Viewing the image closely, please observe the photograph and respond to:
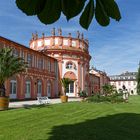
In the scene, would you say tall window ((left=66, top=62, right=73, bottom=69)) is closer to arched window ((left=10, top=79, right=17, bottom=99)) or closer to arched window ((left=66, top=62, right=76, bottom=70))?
arched window ((left=66, top=62, right=76, bottom=70))

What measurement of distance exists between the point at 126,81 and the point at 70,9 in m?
135

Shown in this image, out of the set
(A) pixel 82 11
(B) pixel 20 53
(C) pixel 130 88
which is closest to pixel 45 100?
(B) pixel 20 53

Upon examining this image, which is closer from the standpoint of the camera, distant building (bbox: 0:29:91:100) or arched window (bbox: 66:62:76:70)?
distant building (bbox: 0:29:91:100)

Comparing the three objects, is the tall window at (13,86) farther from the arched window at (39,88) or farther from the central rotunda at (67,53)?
the central rotunda at (67,53)

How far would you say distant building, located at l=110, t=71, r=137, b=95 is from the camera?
131125 millimetres

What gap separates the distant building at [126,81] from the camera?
13112 centimetres

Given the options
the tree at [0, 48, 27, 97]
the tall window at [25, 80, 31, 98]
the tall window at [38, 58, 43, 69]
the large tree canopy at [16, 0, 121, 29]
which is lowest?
the large tree canopy at [16, 0, 121, 29]

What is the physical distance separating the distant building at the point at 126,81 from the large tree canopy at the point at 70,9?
12989 centimetres

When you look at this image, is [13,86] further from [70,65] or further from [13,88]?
[70,65]

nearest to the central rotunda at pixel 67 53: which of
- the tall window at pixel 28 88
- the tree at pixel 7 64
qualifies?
the tall window at pixel 28 88

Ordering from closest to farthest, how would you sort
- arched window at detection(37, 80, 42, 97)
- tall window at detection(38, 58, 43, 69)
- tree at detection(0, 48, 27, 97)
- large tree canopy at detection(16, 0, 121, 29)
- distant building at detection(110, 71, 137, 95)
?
large tree canopy at detection(16, 0, 121, 29) → tree at detection(0, 48, 27, 97) → arched window at detection(37, 80, 42, 97) → tall window at detection(38, 58, 43, 69) → distant building at detection(110, 71, 137, 95)

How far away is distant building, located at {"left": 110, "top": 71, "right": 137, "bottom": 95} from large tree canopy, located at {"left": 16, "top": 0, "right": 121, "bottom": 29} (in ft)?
426

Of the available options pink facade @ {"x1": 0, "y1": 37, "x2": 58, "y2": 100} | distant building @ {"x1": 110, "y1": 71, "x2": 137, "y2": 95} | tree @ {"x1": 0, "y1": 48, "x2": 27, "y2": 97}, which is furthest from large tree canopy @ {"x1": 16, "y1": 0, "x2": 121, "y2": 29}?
distant building @ {"x1": 110, "y1": 71, "x2": 137, "y2": 95}

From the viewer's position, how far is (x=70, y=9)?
129 cm
